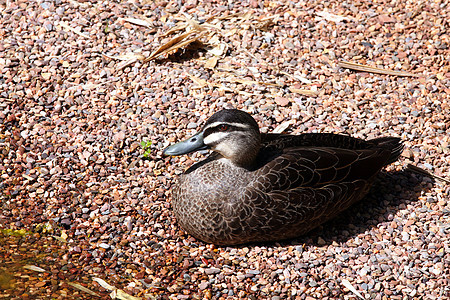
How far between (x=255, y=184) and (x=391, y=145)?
144 centimetres

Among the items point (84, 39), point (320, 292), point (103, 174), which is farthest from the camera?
point (84, 39)

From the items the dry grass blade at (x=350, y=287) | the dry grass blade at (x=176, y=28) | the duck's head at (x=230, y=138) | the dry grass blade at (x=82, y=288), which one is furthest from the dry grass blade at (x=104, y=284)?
the dry grass blade at (x=176, y=28)

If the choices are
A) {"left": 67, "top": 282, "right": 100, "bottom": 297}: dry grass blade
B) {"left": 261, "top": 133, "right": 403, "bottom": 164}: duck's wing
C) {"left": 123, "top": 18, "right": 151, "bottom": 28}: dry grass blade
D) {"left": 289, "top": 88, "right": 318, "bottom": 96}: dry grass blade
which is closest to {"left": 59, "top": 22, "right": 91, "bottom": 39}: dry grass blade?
{"left": 123, "top": 18, "right": 151, "bottom": 28}: dry grass blade

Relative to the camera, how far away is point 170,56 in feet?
21.7

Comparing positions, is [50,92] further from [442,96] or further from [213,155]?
[442,96]

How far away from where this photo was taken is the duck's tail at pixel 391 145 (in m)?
5.38

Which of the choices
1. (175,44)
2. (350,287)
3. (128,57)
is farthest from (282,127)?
(128,57)

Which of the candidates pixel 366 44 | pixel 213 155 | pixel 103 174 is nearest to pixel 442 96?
pixel 366 44

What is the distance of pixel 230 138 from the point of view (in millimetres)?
4809

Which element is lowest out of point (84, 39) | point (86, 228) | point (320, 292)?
point (320, 292)

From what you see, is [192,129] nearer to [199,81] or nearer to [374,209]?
[199,81]

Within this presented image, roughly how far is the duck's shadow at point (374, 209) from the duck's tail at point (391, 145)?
29 cm

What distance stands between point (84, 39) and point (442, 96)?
4037 mm

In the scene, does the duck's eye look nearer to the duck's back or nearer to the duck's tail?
the duck's back
